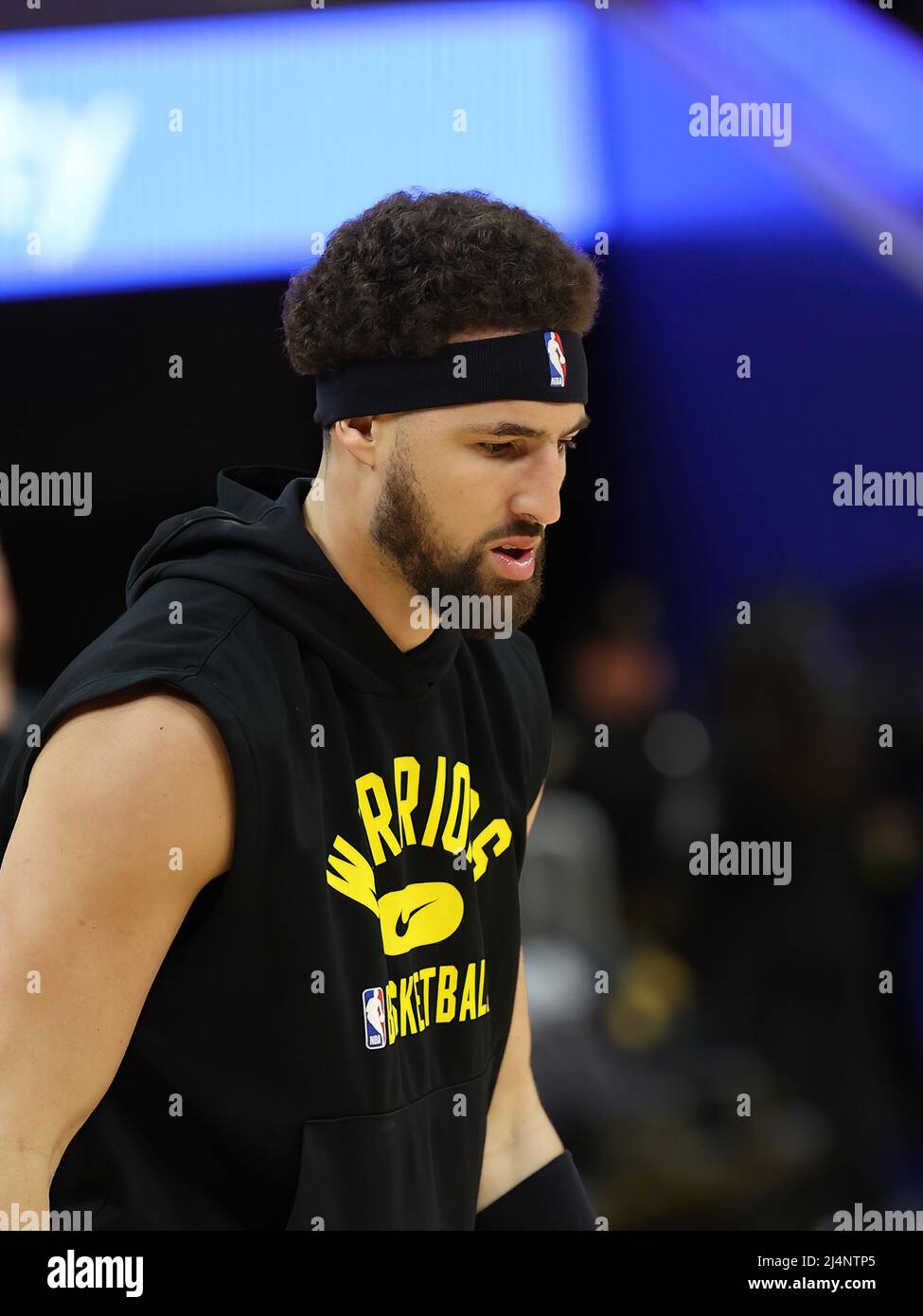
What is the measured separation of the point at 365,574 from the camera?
1.60 metres

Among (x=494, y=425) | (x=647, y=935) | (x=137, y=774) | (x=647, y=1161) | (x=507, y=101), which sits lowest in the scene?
(x=647, y=1161)

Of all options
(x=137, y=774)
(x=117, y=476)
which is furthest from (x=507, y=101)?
(x=137, y=774)

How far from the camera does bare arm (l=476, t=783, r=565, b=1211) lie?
184cm

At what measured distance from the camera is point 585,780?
11.9ft

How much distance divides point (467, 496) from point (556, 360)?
→ 0.21m

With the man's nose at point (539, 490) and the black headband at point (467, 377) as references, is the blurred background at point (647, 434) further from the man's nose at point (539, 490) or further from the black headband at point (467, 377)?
the man's nose at point (539, 490)

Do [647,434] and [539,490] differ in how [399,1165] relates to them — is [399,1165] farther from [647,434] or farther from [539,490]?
[647,434]

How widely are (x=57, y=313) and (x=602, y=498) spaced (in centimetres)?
149

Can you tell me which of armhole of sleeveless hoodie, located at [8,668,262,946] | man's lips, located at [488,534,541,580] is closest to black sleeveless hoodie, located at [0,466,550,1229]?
armhole of sleeveless hoodie, located at [8,668,262,946]

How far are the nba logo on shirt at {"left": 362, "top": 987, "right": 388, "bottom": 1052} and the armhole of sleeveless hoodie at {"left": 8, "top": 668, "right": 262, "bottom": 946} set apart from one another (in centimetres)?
22

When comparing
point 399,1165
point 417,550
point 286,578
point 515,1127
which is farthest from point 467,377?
point 515,1127

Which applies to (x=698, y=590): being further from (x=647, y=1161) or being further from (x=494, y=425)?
(x=494, y=425)

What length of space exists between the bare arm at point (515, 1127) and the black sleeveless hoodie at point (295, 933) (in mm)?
134

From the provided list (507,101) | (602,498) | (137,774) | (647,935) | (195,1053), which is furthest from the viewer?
(602,498)
